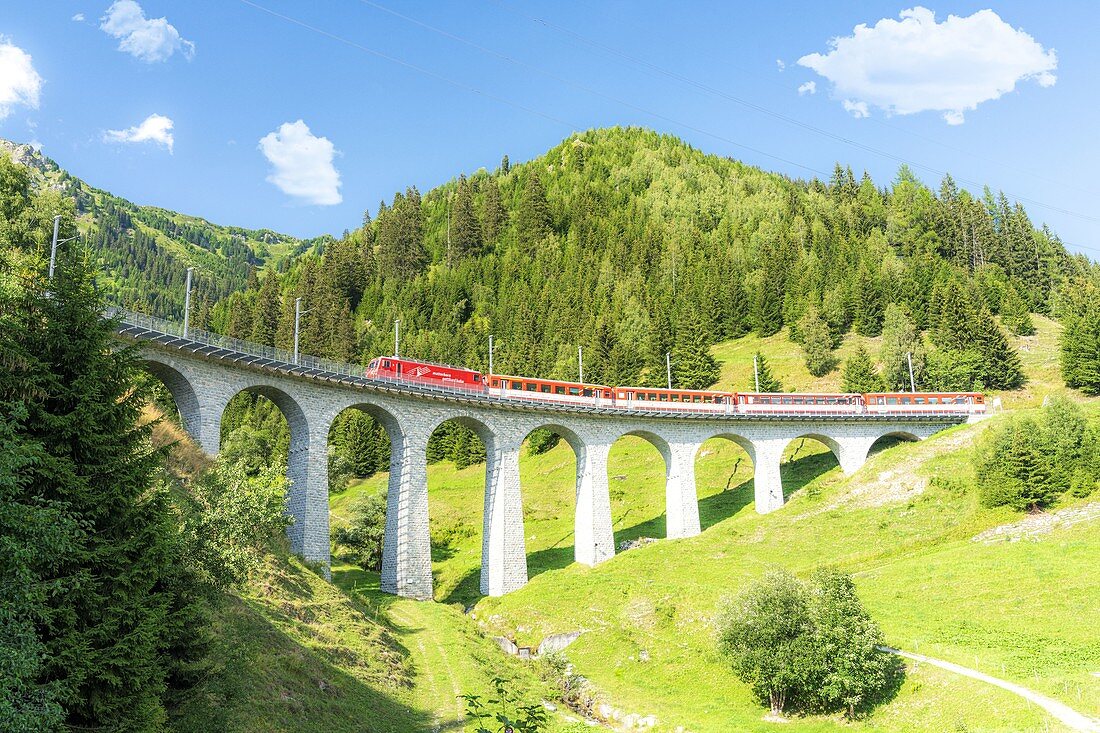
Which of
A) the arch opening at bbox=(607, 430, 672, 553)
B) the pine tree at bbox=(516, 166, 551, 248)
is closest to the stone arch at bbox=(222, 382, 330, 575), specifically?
the arch opening at bbox=(607, 430, 672, 553)

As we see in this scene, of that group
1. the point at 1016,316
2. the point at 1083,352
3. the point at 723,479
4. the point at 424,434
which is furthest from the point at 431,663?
the point at 1016,316

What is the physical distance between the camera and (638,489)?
7656cm

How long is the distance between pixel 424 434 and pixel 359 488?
40.0 meters

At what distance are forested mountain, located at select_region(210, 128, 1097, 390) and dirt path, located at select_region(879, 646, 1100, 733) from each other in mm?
64389

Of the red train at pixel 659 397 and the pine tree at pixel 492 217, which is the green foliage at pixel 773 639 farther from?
the pine tree at pixel 492 217

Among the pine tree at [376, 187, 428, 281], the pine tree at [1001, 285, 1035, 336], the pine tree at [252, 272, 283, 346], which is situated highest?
the pine tree at [376, 187, 428, 281]

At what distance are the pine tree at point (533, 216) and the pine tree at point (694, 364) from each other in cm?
6489

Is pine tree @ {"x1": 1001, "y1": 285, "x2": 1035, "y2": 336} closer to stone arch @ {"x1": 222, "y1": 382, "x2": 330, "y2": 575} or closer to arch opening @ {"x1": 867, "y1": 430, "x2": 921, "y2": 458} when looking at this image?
arch opening @ {"x1": 867, "y1": 430, "x2": 921, "y2": 458}

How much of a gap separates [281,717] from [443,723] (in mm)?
6910

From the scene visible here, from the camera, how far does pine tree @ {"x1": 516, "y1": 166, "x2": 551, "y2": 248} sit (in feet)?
514

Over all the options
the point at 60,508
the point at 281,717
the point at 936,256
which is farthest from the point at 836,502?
the point at 936,256

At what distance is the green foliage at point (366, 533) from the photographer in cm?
5706

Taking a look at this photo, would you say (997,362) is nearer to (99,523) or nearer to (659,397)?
(659,397)

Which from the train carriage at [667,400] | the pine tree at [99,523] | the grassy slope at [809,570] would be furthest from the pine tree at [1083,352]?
the pine tree at [99,523]
